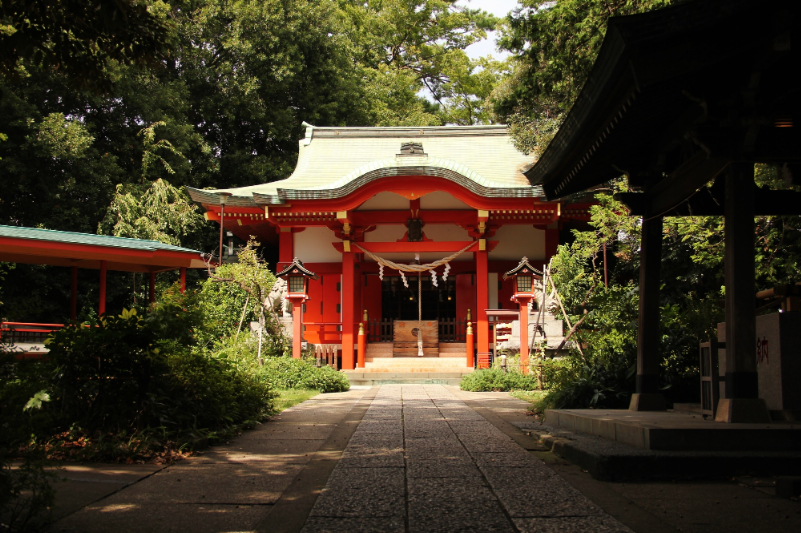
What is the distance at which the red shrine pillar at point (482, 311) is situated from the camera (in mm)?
14844

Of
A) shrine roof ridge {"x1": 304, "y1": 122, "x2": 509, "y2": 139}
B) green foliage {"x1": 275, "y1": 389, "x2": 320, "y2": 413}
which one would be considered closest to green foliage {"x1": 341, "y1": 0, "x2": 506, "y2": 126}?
shrine roof ridge {"x1": 304, "y1": 122, "x2": 509, "y2": 139}

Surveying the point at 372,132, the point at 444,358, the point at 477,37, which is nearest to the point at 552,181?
the point at 444,358

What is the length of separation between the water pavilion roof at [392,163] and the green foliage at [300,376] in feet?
15.2

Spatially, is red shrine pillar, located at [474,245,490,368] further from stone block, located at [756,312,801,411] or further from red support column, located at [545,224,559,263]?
stone block, located at [756,312,801,411]

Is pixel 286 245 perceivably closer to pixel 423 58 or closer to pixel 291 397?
pixel 291 397

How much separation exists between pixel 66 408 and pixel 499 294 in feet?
43.6

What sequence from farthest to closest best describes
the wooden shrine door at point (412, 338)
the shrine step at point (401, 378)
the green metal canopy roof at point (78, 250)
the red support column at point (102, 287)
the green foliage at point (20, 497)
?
the wooden shrine door at point (412, 338)
the shrine step at point (401, 378)
the red support column at point (102, 287)
the green metal canopy roof at point (78, 250)
the green foliage at point (20, 497)

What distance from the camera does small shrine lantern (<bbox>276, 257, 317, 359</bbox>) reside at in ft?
44.8

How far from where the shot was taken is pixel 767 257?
9.76 metres

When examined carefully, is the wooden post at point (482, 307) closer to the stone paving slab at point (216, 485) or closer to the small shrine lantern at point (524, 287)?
the small shrine lantern at point (524, 287)

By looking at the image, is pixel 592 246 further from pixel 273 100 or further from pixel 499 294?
pixel 273 100

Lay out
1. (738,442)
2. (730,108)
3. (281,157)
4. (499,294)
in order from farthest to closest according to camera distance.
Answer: (281,157)
(499,294)
(730,108)
(738,442)

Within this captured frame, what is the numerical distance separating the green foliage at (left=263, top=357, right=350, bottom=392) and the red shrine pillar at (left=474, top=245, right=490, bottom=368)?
4066 mm

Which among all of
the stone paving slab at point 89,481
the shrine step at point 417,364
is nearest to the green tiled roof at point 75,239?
the shrine step at point 417,364
